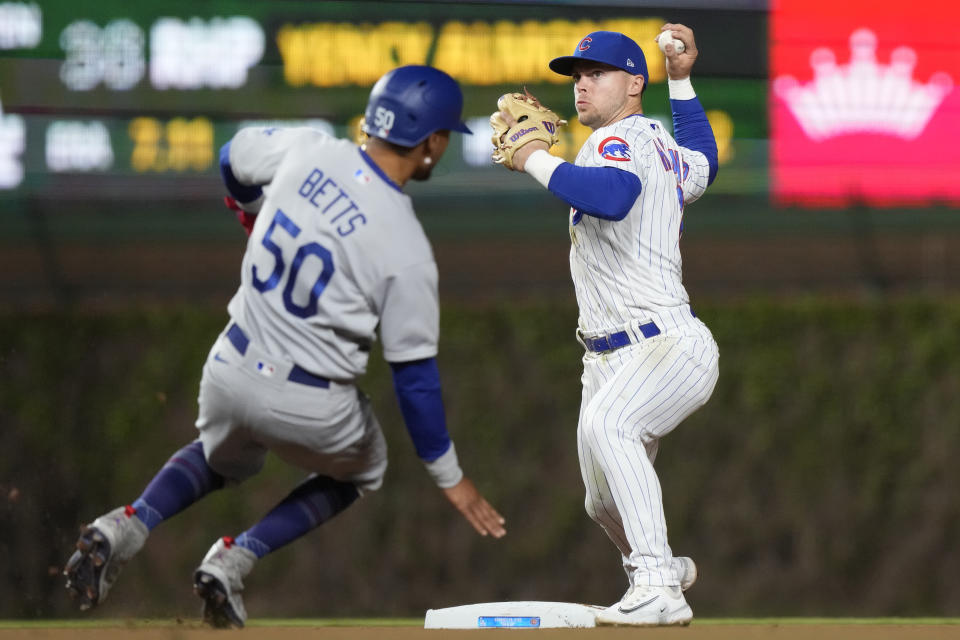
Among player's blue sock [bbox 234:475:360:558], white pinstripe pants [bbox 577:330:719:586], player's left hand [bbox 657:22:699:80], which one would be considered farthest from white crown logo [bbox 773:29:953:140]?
player's blue sock [bbox 234:475:360:558]

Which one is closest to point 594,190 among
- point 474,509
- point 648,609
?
point 474,509

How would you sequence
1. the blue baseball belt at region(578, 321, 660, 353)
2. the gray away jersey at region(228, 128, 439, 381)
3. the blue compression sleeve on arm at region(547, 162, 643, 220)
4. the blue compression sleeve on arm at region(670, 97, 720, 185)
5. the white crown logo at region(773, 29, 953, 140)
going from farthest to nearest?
1. the white crown logo at region(773, 29, 953, 140)
2. the blue compression sleeve on arm at region(670, 97, 720, 185)
3. the blue baseball belt at region(578, 321, 660, 353)
4. the blue compression sleeve on arm at region(547, 162, 643, 220)
5. the gray away jersey at region(228, 128, 439, 381)

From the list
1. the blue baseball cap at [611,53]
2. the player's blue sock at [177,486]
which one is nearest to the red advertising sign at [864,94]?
the blue baseball cap at [611,53]

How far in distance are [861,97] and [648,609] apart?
5.49 m

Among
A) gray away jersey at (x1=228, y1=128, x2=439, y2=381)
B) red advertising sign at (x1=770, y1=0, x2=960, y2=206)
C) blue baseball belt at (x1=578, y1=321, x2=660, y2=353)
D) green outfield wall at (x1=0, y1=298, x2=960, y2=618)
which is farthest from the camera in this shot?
red advertising sign at (x1=770, y1=0, x2=960, y2=206)

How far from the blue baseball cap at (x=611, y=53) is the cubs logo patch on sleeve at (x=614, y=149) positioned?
287 millimetres

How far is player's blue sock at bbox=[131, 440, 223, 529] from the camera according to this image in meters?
3.71

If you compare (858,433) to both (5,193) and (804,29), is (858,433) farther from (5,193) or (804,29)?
(5,193)

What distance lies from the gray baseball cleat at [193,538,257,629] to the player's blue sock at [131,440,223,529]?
17 centimetres

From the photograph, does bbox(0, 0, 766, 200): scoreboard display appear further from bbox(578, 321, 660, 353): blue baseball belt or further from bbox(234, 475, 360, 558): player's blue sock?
bbox(234, 475, 360, 558): player's blue sock

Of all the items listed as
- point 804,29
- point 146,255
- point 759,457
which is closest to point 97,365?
point 146,255

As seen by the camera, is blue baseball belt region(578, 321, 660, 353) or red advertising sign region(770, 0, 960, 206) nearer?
blue baseball belt region(578, 321, 660, 353)

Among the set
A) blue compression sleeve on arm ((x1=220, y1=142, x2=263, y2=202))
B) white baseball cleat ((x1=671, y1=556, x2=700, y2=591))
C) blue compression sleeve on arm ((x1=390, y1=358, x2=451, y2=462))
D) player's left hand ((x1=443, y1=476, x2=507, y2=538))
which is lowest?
white baseball cleat ((x1=671, y1=556, x2=700, y2=591))

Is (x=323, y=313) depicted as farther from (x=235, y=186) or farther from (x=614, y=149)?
(x=614, y=149)
